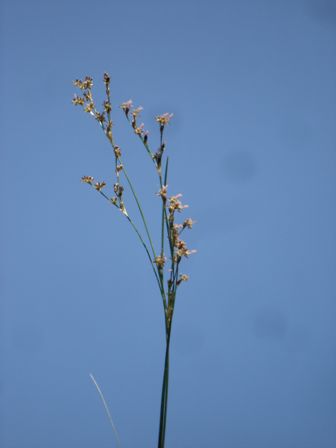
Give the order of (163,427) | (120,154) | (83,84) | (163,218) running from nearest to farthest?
(163,427) → (163,218) → (120,154) → (83,84)

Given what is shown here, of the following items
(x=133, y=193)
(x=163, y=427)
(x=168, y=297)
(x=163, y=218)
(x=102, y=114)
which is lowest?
(x=163, y=427)

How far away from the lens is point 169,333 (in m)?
1.58

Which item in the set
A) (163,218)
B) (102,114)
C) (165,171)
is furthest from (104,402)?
(102,114)

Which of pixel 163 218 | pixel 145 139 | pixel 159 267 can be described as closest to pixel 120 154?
pixel 145 139

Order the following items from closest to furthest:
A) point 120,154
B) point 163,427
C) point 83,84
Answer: point 163,427, point 120,154, point 83,84

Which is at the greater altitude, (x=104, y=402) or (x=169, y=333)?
(x=169, y=333)

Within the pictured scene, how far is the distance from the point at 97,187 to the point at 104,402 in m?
0.68

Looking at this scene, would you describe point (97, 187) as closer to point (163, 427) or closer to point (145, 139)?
point (145, 139)

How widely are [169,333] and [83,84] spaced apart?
903 millimetres

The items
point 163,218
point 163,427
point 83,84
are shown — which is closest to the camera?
point 163,427

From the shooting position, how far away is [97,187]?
5.71 ft

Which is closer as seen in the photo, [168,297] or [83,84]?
[168,297]

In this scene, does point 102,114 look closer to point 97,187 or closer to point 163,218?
point 97,187

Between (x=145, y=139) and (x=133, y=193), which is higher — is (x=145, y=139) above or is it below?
above
